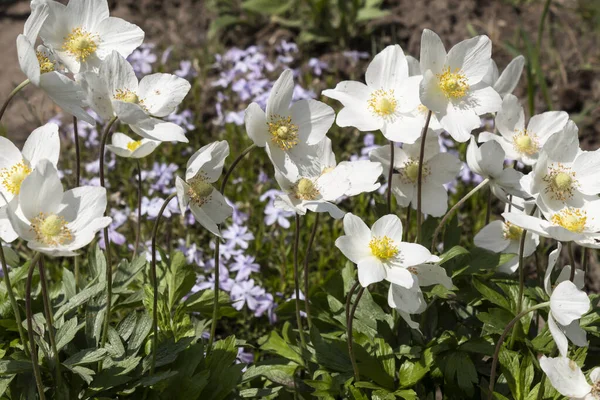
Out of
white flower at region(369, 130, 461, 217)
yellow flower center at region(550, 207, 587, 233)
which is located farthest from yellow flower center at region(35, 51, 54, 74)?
yellow flower center at region(550, 207, 587, 233)

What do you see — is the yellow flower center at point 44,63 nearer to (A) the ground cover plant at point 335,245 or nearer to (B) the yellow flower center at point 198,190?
(A) the ground cover plant at point 335,245

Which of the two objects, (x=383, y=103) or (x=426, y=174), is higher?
(x=383, y=103)

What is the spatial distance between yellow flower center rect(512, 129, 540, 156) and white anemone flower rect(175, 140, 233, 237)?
104cm

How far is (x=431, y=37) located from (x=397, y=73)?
0.16 metres

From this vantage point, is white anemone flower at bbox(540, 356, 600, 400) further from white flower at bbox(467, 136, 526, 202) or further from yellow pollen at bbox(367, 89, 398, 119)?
yellow pollen at bbox(367, 89, 398, 119)

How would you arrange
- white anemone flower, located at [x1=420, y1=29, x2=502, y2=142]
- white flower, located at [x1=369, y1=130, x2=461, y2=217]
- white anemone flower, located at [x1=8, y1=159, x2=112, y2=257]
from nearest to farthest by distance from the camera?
white anemone flower, located at [x1=8, y1=159, x2=112, y2=257], white anemone flower, located at [x1=420, y1=29, x2=502, y2=142], white flower, located at [x1=369, y1=130, x2=461, y2=217]

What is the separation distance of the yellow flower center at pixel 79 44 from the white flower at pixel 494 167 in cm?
120

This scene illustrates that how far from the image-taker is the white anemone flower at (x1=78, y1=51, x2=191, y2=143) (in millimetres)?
1854

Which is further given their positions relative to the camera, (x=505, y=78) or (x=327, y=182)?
(x=505, y=78)

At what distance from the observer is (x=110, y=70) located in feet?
6.56

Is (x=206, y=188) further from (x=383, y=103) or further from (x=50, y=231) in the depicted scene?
(x=383, y=103)

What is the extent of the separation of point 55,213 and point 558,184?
139 centimetres

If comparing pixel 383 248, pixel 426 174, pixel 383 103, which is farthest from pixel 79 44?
pixel 426 174

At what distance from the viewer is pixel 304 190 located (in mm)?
2152
